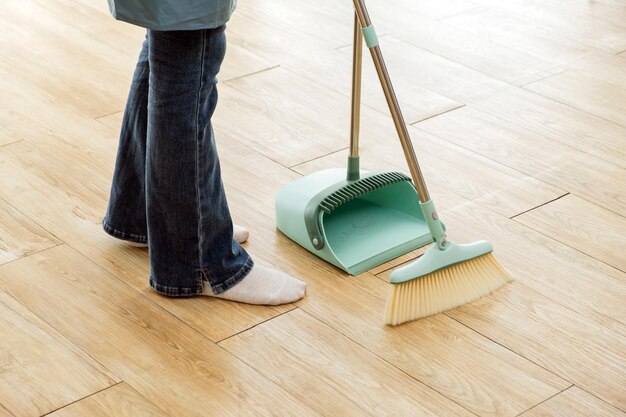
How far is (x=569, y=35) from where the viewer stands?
2.88m

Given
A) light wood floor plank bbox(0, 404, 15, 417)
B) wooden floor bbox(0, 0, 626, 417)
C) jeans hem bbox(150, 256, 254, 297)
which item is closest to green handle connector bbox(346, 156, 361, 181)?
wooden floor bbox(0, 0, 626, 417)

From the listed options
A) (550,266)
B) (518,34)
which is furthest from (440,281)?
(518,34)

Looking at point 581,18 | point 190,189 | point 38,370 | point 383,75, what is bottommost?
point 38,370

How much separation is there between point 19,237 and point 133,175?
10.9 inches

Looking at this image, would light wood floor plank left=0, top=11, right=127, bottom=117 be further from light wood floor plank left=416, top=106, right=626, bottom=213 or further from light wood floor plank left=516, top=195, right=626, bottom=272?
light wood floor plank left=516, top=195, right=626, bottom=272

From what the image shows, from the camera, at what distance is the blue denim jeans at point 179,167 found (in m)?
1.56

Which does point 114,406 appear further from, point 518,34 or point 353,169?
point 518,34

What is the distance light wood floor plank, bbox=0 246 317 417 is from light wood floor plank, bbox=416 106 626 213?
86 cm

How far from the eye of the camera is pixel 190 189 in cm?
164

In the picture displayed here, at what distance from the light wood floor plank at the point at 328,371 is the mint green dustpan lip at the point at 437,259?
5.2 inches

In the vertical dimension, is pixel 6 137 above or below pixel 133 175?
below

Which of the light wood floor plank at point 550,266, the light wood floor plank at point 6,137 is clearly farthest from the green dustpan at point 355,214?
the light wood floor plank at point 6,137

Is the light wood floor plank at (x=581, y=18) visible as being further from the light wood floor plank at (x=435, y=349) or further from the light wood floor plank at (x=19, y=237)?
the light wood floor plank at (x=19, y=237)

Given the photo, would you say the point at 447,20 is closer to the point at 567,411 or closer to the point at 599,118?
the point at 599,118
